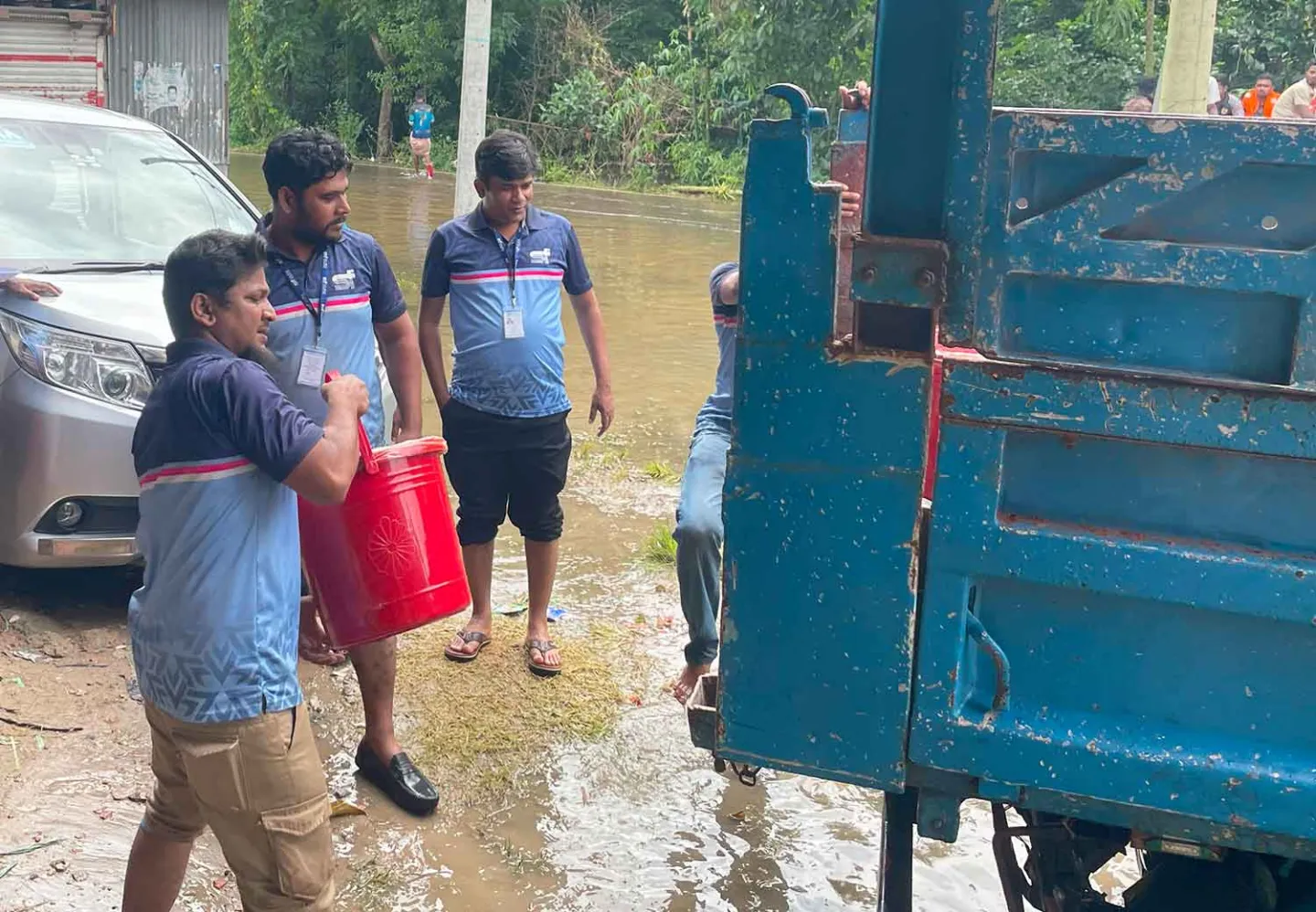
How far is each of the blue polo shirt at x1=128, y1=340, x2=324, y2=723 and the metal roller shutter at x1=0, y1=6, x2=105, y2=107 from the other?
341 inches

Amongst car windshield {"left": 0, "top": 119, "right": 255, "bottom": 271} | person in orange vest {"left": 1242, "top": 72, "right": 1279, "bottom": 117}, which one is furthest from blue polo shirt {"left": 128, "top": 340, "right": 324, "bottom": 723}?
person in orange vest {"left": 1242, "top": 72, "right": 1279, "bottom": 117}

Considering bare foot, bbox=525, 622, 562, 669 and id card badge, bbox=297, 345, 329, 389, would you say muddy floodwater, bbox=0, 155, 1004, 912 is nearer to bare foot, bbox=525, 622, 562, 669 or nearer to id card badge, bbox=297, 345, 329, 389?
bare foot, bbox=525, 622, 562, 669

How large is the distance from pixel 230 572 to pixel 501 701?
2.09m

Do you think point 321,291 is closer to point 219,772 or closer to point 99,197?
point 219,772

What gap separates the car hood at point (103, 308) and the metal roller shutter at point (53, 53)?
6.22 m

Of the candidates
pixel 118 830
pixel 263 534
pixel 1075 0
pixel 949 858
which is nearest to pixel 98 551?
pixel 118 830

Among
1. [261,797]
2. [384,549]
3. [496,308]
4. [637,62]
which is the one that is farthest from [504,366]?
[637,62]

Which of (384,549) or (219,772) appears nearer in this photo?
(219,772)

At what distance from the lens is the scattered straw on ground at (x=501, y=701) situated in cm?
423

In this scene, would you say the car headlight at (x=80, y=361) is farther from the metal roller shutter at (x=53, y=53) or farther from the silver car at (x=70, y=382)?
the metal roller shutter at (x=53, y=53)

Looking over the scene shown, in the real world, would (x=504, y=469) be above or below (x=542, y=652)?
above

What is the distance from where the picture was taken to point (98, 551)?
450 cm

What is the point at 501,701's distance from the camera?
183 inches

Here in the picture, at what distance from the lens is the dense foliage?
22.6 metres
